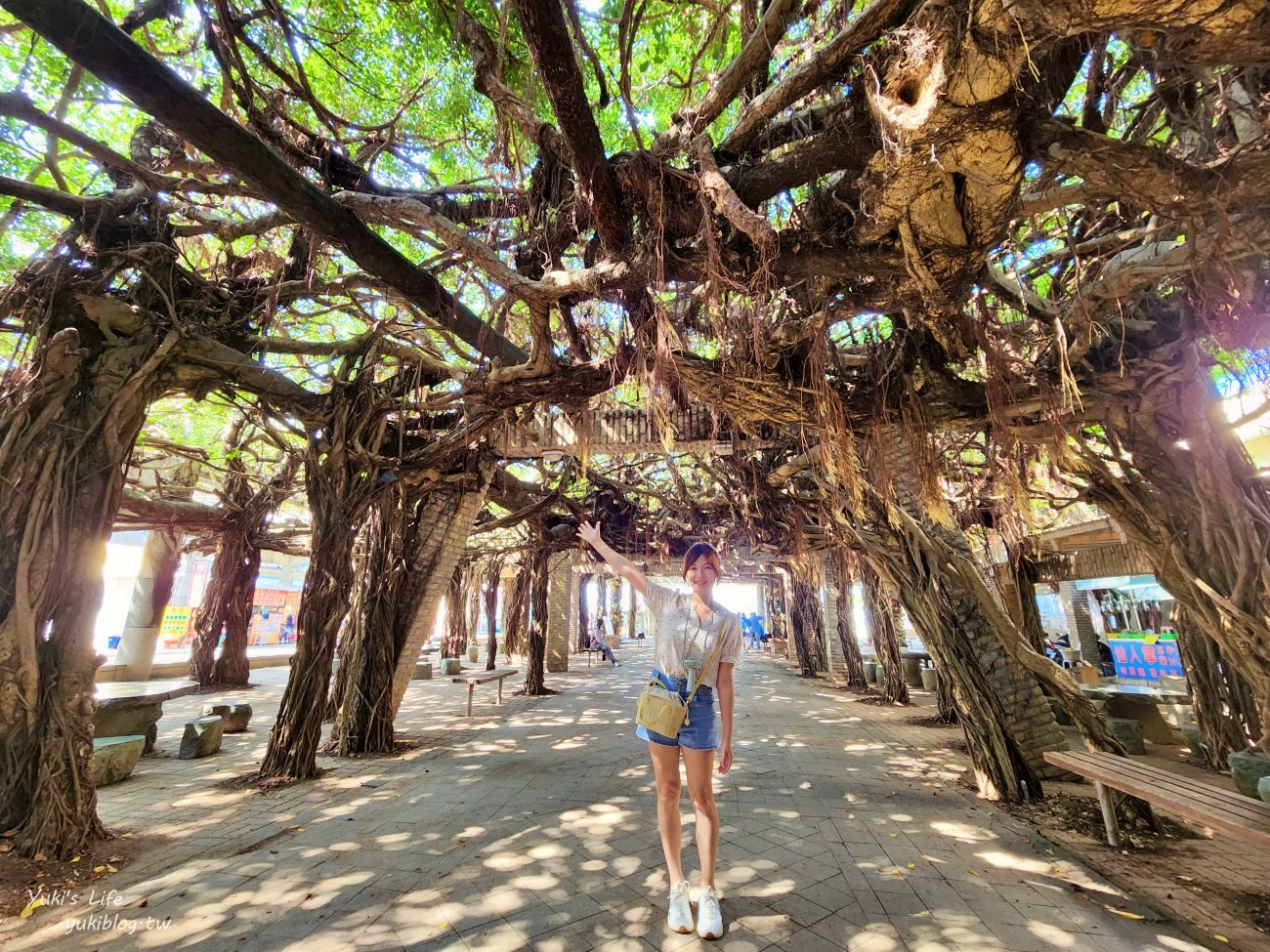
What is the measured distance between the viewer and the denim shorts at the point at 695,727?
6.61 ft

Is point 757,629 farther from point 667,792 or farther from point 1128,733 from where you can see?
point 667,792

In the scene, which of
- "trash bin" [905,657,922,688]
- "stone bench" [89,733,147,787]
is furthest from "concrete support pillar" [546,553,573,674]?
"stone bench" [89,733,147,787]

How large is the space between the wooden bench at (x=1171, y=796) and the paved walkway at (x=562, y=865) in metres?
0.42

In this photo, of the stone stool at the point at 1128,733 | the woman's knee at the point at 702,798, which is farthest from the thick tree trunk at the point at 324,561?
the stone stool at the point at 1128,733

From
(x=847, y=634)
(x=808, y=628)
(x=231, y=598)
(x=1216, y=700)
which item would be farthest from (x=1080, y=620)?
(x=231, y=598)

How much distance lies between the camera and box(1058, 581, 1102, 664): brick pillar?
1055 cm

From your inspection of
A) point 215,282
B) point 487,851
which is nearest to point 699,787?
point 487,851

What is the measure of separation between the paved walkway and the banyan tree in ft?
2.28

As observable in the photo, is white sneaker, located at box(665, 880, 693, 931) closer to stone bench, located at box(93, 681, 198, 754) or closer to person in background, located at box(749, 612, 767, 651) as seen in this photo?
stone bench, located at box(93, 681, 198, 754)

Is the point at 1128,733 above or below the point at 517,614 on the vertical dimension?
below

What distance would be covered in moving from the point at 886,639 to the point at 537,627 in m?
5.79

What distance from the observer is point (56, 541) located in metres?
2.71

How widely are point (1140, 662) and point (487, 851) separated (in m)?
11.4

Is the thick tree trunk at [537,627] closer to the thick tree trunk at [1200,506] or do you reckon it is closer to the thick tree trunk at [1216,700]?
the thick tree trunk at [1200,506]
